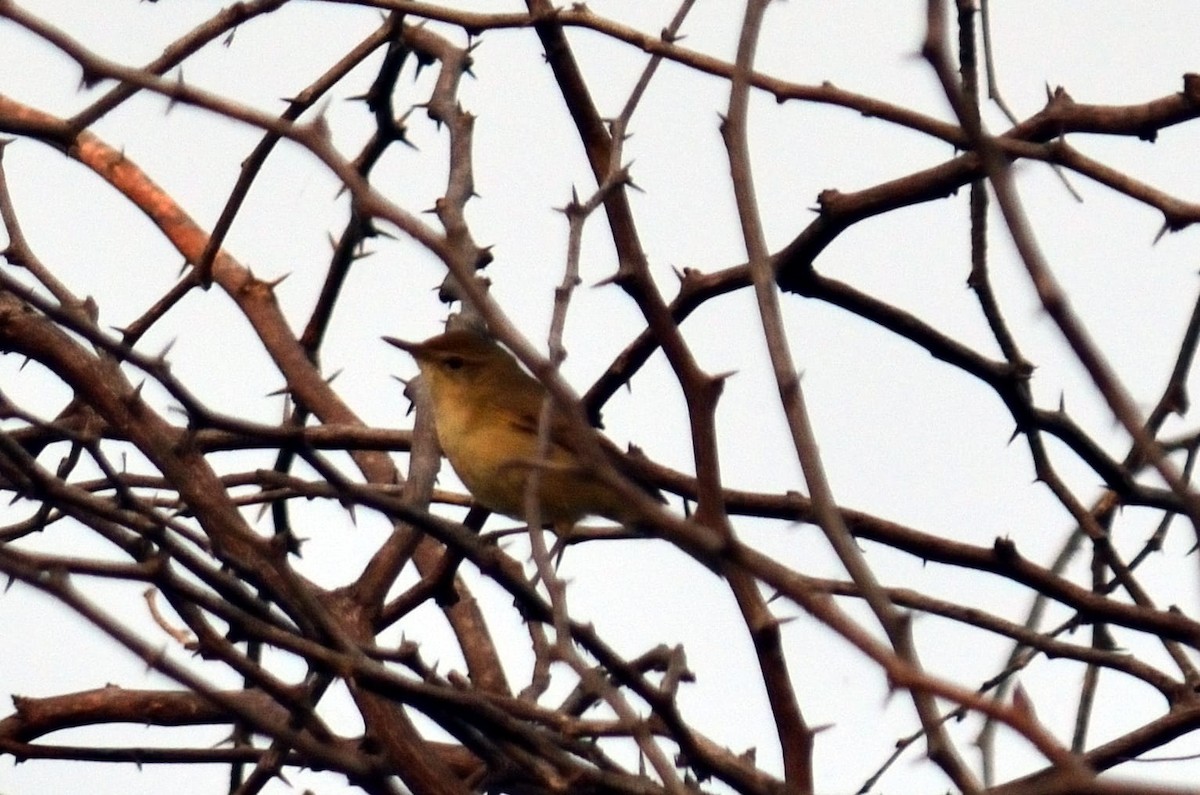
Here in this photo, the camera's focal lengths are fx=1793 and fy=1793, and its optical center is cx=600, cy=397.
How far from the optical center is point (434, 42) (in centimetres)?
487

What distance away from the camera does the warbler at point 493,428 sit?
493 cm

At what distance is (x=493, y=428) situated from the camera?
5.43 meters

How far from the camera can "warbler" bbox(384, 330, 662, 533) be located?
493 centimetres

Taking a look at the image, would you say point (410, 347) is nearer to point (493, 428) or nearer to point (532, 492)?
point (493, 428)

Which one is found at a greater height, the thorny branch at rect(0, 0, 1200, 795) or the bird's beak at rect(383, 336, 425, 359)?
the bird's beak at rect(383, 336, 425, 359)

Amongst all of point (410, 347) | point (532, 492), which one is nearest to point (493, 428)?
point (410, 347)

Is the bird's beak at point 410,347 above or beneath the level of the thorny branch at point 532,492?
above

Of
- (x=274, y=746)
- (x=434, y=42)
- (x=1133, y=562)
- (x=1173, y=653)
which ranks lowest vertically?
(x=274, y=746)

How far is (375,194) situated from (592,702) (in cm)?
142

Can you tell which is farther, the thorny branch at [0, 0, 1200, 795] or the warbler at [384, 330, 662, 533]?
the warbler at [384, 330, 662, 533]

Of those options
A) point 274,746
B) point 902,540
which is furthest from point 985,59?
point 274,746

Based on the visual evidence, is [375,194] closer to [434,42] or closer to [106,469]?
[106,469]

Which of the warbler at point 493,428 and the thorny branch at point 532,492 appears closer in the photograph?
the thorny branch at point 532,492

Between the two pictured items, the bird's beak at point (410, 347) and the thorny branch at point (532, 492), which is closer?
the thorny branch at point (532, 492)
